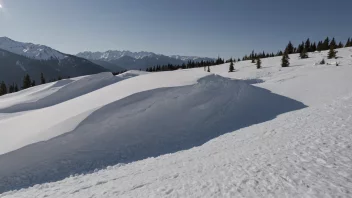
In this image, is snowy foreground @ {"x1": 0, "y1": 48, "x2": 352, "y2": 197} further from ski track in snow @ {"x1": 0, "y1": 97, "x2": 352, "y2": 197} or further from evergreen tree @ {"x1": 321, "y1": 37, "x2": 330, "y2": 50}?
evergreen tree @ {"x1": 321, "y1": 37, "x2": 330, "y2": 50}

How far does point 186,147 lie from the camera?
13875 millimetres

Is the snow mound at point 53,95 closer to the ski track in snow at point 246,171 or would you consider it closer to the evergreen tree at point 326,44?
the ski track in snow at point 246,171

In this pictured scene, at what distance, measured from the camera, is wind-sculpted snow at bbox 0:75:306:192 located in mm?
11625

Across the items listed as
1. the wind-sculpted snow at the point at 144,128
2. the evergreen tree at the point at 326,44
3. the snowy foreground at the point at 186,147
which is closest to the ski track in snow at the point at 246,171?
the snowy foreground at the point at 186,147

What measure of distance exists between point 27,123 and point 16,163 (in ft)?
Answer: 22.7

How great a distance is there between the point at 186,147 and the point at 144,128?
150 inches

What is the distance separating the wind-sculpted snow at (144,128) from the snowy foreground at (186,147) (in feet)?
0.22

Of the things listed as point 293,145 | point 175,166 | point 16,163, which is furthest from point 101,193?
point 293,145

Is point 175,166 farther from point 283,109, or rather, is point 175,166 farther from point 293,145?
point 283,109

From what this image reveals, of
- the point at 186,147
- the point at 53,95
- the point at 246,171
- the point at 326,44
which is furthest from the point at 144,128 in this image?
the point at 326,44

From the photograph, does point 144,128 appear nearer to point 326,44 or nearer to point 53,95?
point 53,95

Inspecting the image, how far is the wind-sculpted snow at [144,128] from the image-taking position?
11625 millimetres

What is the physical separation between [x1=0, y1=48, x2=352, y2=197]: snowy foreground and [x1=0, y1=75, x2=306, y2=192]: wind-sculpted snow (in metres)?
0.07

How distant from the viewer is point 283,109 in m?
20.2
